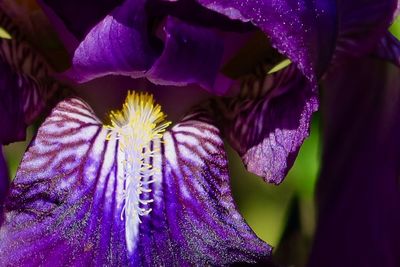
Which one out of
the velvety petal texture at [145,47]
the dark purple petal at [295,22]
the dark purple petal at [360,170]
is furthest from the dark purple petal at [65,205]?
the dark purple petal at [360,170]

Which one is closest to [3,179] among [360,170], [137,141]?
[137,141]

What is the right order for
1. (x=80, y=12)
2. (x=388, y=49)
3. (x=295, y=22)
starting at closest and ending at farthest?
(x=295, y=22) < (x=80, y=12) < (x=388, y=49)

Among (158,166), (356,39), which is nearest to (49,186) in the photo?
(158,166)

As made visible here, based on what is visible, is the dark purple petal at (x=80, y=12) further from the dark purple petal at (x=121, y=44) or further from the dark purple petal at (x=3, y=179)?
the dark purple petal at (x=3, y=179)

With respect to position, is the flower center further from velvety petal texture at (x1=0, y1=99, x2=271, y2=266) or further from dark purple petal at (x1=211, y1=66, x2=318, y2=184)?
dark purple petal at (x1=211, y1=66, x2=318, y2=184)

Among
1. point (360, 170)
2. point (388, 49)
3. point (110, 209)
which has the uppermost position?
point (388, 49)

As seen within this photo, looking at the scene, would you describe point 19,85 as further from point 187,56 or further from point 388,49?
point 388,49

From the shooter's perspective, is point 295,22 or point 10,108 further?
point 10,108
